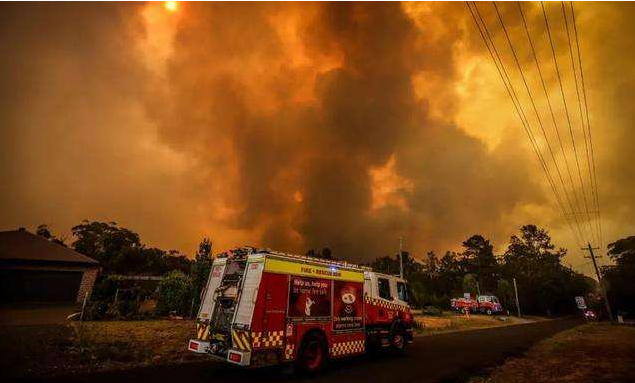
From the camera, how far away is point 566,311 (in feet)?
215

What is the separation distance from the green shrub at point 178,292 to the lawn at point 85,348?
14.3 feet

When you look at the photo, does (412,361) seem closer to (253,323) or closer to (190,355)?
(253,323)

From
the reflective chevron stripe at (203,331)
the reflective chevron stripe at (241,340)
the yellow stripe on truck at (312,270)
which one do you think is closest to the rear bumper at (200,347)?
the reflective chevron stripe at (203,331)

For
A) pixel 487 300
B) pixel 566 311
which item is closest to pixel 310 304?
pixel 487 300

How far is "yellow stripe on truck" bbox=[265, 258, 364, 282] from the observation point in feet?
30.9

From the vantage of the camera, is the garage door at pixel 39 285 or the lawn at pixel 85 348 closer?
the lawn at pixel 85 348

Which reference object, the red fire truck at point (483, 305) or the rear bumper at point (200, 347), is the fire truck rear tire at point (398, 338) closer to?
the rear bumper at point (200, 347)

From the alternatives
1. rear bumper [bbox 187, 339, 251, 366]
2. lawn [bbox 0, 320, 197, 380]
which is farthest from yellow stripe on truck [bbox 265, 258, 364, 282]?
lawn [bbox 0, 320, 197, 380]

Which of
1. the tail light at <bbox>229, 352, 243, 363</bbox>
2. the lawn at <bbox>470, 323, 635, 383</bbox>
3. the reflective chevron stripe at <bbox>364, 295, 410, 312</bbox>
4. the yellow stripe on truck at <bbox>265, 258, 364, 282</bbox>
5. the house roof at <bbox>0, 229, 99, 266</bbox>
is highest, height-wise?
the house roof at <bbox>0, 229, 99, 266</bbox>

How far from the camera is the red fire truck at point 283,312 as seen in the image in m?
8.77

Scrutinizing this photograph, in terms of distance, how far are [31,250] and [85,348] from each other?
70.3 feet

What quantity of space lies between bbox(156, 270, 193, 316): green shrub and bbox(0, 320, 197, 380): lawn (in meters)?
4.37

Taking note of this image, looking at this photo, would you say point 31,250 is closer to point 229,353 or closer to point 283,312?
point 229,353

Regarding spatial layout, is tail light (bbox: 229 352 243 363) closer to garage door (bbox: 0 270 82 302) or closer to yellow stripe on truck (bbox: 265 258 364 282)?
yellow stripe on truck (bbox: 265 258 364 282)
